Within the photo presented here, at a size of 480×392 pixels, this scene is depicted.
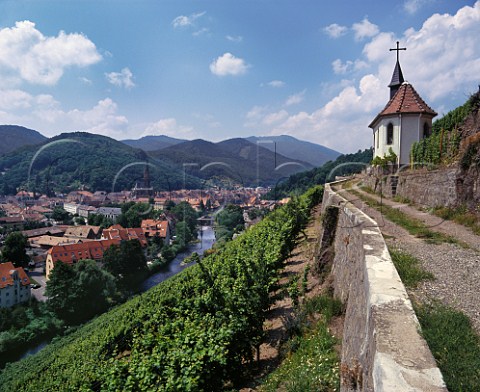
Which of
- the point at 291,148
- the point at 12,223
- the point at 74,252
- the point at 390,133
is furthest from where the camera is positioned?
the point at 12,223

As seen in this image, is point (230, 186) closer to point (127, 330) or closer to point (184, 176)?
point (184, 176)

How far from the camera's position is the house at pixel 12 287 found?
3415 centimetres

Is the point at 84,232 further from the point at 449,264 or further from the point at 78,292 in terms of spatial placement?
the point at 449,264

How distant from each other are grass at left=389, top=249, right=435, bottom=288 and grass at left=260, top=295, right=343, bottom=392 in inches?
51.0

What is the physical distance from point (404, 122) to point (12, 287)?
40500 mm

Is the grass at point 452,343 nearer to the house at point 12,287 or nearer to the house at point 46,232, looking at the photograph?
the house at point 12,287

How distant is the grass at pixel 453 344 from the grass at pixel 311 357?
145 centimetres

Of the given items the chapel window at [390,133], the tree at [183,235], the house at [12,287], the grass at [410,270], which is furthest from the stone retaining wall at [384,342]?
the tree at [183,235]

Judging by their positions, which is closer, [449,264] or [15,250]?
[449,264]

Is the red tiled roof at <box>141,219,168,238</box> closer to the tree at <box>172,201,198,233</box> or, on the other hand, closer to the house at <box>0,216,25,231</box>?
the tree at <box>172,201,198,233</box>

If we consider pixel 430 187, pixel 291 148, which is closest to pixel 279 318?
pixel 430 187

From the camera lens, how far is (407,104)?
706 inches

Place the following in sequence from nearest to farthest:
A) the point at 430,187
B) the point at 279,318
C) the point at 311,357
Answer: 1. the point at 311,357
2. the point at 279,318
3. the point at 430,187

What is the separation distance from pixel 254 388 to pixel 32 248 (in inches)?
2453
